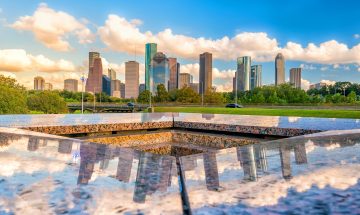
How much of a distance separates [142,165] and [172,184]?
0.46 metres

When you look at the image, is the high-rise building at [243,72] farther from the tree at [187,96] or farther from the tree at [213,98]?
the tree at [213,98]

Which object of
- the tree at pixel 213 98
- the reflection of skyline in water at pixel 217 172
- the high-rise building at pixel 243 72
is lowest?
the reflection of skyline in water at pixel 217 172

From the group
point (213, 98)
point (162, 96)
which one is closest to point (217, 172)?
point (213, 98)

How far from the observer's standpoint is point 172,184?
1360 mm

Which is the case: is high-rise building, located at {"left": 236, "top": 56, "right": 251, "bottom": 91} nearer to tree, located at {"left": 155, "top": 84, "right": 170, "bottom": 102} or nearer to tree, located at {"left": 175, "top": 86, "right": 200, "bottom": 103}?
tree, located at {"left": 155, "top": 84, "right": 170, "bottom": 102}

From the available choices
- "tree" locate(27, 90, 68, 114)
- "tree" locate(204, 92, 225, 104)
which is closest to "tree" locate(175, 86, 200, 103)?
"tree" locate(204, 92, 225, 104)

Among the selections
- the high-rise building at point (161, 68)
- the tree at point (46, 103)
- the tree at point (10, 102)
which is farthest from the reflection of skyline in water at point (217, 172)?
the high-rise building at point (161, 68)

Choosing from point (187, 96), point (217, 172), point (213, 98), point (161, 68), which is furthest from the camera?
point (161, 68)

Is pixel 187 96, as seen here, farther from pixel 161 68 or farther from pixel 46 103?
pixel 161 68

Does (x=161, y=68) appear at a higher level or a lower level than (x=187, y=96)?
higher

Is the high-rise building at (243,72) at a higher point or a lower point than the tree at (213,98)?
higher

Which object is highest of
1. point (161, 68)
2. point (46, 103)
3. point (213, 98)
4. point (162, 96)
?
point (161, 68)

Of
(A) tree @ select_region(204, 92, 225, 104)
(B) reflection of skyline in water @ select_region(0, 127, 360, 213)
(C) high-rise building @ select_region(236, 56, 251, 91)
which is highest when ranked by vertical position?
(C) high-rise building @ select_region(236, 56, 251, 91)

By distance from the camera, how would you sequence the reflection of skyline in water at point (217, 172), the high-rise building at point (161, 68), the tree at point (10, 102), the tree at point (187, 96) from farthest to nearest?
1. the high-rise building at point (161, 68)
2. the tree at point (187, 96)
3. the tree at point (10, 102)
4. the reflection of skyline in water at point (217, 172)
